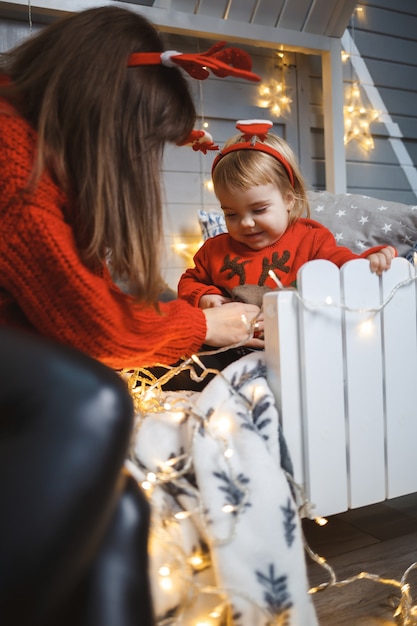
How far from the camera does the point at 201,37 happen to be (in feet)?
6.73

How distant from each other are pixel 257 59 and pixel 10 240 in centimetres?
182

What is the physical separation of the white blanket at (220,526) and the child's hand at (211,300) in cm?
46

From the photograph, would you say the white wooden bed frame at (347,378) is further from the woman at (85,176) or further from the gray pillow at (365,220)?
the gray pillow at (365,220)

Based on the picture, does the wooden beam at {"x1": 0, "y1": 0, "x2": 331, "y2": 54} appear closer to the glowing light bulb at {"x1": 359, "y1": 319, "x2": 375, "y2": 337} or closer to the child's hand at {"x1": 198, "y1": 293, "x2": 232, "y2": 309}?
the child's hand at {"x1": 198, "y1": 293, "x2": 232, "y2": 309}

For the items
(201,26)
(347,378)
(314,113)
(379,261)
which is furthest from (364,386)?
(314,113)

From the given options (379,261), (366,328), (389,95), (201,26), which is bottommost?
(366,328)

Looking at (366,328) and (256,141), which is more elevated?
(256,141)

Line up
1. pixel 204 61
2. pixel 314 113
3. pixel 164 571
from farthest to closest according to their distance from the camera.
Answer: pixel 314 113, pixel 204 61, pixel 164 571

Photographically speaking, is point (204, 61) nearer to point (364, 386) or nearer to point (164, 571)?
point (364, 386)

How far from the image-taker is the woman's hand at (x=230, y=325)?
1030 millimetres

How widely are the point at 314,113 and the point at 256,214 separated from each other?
4.20ft

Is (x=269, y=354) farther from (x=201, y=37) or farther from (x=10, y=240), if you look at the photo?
(x=201, y=37)

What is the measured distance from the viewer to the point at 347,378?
993mm

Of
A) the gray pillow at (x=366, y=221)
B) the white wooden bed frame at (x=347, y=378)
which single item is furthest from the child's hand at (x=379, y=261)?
the gray pillow at (x=366, y=221)
